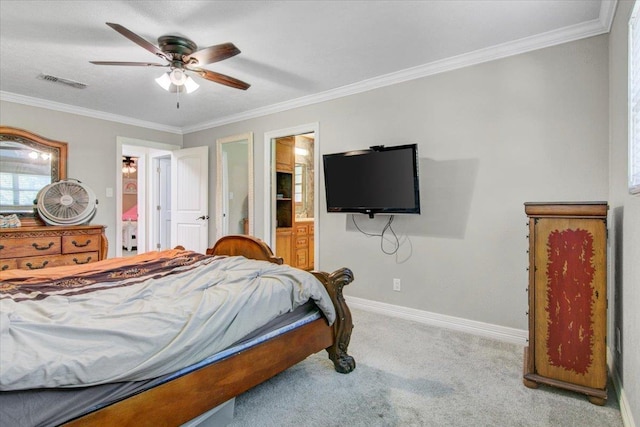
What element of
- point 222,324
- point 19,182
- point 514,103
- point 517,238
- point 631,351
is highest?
point 514,103

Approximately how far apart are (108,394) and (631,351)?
7.51ft

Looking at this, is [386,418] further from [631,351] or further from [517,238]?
[517,238]

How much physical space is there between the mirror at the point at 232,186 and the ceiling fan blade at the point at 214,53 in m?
2.25

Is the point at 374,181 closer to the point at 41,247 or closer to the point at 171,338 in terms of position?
the point at 171,338

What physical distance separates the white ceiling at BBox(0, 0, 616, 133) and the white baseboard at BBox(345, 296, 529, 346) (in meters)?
2.22

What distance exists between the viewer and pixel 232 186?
5.28 meters

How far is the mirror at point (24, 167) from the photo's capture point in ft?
12.7

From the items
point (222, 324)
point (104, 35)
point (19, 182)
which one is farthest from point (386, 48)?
point (19, 182)

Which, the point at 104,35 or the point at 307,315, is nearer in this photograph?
the point at 307,315

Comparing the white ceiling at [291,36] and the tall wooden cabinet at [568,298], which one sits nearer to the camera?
the tall wooden cabinet at [568,298]

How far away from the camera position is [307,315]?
82.4 inches

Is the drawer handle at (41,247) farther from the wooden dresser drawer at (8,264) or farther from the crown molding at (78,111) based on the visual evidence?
the crown molding at (78,111)

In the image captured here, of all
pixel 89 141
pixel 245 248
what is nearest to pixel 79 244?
pixel 89 141

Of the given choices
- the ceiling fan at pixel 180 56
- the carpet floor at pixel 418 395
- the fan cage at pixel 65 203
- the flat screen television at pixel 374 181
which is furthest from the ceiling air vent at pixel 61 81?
the carpet floor at pixel 418 395
